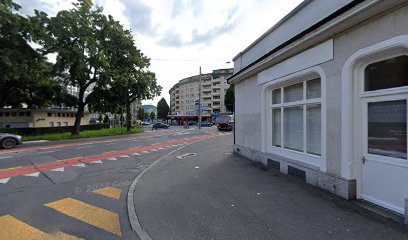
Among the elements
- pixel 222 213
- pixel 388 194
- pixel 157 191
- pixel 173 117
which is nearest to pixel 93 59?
pixel 157 191

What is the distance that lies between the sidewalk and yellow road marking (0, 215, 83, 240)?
1314 mm

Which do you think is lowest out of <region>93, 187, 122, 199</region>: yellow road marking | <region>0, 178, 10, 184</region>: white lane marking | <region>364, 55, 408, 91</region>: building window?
<region>0, 178, 10, 184</region>: white lane marking

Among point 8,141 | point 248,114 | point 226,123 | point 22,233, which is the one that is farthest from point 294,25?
point 226,123

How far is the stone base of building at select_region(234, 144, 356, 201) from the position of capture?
4.64 meters

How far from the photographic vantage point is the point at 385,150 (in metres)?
4.23

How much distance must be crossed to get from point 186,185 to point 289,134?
378cm

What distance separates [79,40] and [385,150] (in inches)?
997

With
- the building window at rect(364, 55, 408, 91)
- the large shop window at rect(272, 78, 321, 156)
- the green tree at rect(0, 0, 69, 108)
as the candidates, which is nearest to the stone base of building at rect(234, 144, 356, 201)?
the large shop window at rect(272, 78, 321, 156)

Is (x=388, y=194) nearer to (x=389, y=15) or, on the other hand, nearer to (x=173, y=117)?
(x=389, y=15)

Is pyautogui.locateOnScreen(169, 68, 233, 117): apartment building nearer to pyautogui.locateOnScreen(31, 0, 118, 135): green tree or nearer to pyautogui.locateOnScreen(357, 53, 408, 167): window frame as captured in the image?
pyautogui.locateOnScreen(31, 0, 118, 135): green tree

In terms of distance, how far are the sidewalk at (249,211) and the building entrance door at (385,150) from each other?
1.72 feet

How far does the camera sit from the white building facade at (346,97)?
3.99m

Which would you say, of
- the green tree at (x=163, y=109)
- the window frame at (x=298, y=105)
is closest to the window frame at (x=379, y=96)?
the window frame at (x=298, y=105)

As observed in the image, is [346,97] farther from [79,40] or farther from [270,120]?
[79,40]
